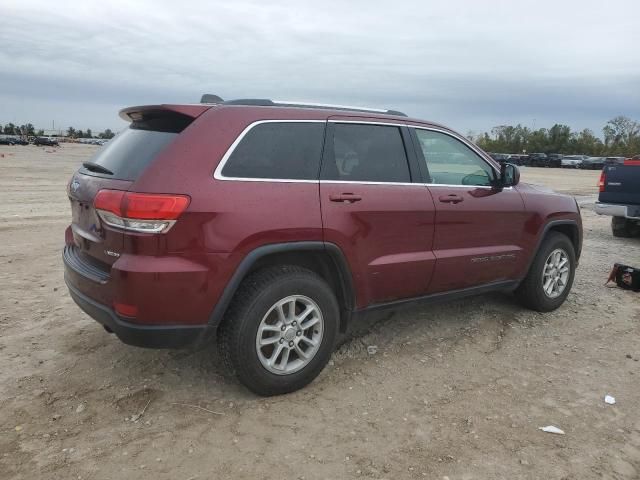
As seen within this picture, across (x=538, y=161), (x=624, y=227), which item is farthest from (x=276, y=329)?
(x=538, y=161)

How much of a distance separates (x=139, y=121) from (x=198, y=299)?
132 cm

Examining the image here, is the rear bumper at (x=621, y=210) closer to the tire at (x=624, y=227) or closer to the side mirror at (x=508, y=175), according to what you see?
the tire at (x=624, y=227)

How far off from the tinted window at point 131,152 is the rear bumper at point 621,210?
851 cm

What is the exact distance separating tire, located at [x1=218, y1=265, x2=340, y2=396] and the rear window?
0.93m

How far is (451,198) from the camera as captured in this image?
424 centimetres

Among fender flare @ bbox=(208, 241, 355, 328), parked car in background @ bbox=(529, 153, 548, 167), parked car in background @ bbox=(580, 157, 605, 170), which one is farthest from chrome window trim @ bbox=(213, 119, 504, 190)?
parked car in background @ bbox=(529, 153, 548, 167)

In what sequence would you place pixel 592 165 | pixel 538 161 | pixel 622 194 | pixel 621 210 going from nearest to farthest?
1. pixel 621 210
2. pixel 622 194
3. pixel 592 165
4. pixel 538 161

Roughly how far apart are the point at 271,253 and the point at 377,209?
86 cm

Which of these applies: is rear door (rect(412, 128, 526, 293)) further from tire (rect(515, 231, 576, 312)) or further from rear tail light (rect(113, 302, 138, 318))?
rear tail light (rect(113, 302, 138, 318))

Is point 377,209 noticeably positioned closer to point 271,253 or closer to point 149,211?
point 271,253

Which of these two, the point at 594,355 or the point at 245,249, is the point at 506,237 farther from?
the point at 245,249

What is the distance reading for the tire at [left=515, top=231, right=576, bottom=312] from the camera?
509 cm

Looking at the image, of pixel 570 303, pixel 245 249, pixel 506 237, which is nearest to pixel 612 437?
pixel 506 237

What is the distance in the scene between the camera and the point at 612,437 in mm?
3127
